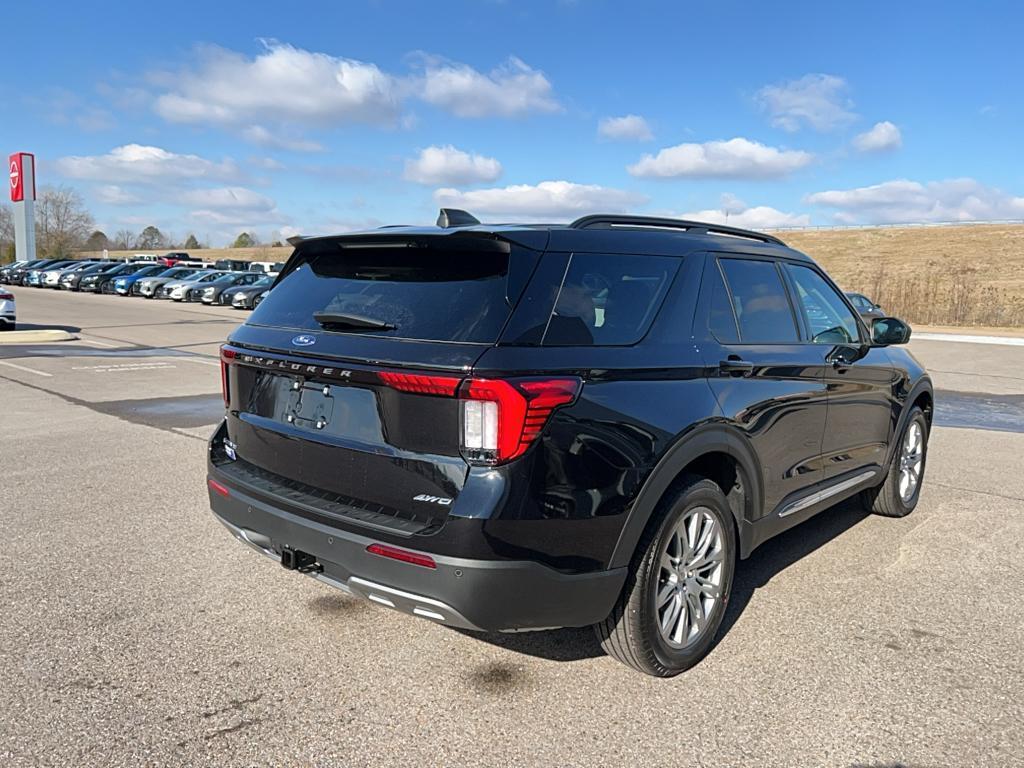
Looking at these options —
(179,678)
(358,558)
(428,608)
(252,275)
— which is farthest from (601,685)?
(252,275)

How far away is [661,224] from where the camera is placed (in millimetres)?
3865

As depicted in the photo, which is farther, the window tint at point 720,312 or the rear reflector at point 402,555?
the window tint at point 720,312

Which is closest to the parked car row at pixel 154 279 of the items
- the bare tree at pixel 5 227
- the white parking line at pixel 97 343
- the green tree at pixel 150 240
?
the white parking line at pixel 97 343

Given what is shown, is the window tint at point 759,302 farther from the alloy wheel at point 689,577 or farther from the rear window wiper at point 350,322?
the rear window wiper at point 350,322

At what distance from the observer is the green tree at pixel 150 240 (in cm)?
12238

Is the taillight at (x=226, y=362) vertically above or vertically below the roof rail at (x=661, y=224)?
below

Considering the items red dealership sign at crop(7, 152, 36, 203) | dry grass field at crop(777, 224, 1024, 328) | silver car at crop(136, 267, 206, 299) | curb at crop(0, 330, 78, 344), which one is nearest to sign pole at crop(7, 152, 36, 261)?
red dealership sign at crop(7, 152, 36, 203)

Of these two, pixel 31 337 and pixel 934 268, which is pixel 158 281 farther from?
pixel 934 268

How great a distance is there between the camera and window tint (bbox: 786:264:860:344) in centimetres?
448

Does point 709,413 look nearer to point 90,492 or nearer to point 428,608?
point 428,608

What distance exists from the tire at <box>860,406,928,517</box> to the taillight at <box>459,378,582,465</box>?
→ 3.60 m

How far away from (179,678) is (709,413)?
239 cm

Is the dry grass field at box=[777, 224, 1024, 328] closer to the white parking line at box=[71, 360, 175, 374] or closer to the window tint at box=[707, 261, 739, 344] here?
the white parking line at box=[71, 360, 175, 374]

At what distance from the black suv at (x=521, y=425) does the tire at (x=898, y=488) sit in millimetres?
1827
